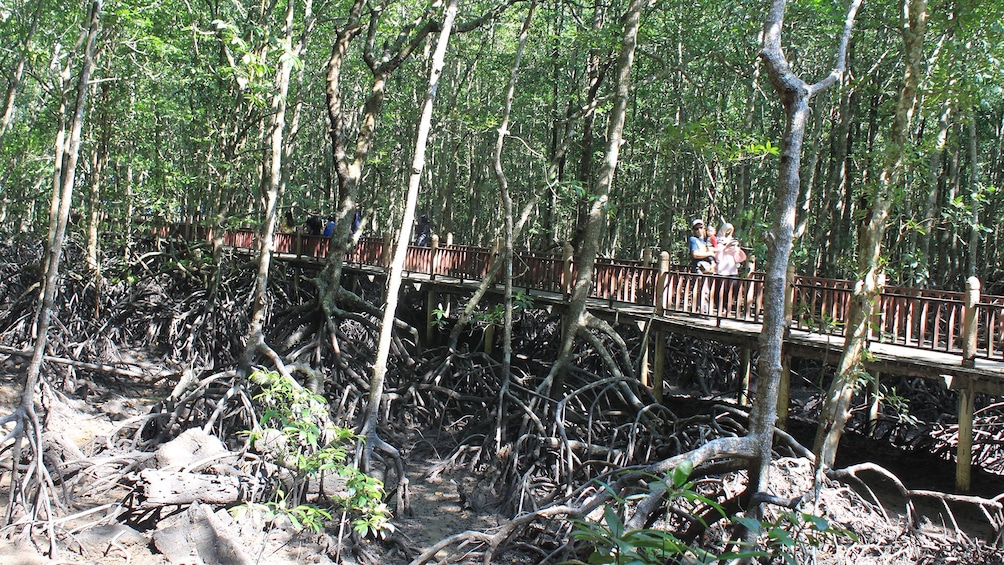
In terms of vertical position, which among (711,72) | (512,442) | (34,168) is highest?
(711,72)

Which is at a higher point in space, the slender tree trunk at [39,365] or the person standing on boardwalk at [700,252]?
the person standing on boardwalk at [700,252]

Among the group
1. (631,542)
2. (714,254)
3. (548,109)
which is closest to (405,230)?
(714,254)

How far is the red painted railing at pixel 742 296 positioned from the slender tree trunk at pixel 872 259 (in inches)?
14.1

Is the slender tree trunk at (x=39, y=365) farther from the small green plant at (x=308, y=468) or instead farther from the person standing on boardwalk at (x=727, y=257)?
the person standing on boardwalk at (x=727, y=257)

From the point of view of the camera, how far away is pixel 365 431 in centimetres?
873

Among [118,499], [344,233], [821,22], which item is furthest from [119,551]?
[821,22]

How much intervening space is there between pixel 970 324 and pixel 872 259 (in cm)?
178

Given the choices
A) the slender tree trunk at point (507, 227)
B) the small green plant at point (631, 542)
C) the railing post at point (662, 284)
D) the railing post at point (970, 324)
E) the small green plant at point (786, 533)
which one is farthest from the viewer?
the slender tree trunk at point (507, 227)

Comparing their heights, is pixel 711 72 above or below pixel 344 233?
above

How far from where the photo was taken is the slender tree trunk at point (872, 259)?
7.20 meters

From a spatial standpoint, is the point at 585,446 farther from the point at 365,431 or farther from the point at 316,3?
the point at 316,3

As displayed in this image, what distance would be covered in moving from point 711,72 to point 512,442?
9.52 meters

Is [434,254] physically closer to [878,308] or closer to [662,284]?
[662,284]

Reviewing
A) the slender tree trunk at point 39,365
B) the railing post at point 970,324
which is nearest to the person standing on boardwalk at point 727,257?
the railing post at point 970,324
